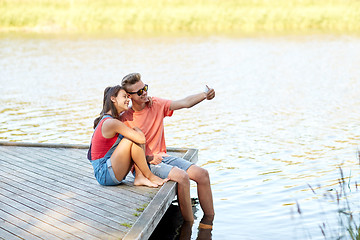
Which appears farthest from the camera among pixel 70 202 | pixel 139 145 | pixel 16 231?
pixel 139 145

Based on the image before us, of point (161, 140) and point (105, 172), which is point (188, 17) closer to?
point (161, 140)

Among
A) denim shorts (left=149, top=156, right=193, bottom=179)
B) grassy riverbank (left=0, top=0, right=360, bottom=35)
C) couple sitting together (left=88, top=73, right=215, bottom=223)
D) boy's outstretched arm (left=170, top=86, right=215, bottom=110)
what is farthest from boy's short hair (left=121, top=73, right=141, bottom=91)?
grassy riverbank (left=0, top=0, right=360, bottom=35)

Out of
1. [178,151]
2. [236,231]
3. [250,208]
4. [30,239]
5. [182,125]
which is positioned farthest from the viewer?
[182,125]

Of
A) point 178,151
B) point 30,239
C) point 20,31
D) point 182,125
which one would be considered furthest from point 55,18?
point 30,239

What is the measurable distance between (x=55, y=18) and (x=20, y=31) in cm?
204

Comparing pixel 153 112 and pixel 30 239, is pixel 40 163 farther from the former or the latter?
pixel 30 239

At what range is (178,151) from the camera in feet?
24.1

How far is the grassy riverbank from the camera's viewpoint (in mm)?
27469

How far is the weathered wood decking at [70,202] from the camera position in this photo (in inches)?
191

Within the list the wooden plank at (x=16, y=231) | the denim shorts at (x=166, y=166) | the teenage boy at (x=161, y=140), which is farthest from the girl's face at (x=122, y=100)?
the wooden plank at (x=16, y=231)

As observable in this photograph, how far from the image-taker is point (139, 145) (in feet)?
18.5

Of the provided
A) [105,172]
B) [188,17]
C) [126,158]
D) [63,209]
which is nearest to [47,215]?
[63,209]

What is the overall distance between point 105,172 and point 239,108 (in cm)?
705

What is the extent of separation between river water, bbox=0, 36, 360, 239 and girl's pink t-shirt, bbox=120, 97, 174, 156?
1045 mm
